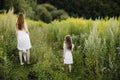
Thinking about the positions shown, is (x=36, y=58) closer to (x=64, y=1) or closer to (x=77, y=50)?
(x=77, y=50)

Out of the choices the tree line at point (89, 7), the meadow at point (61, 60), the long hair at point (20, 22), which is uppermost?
the tree line at point (89, 7)

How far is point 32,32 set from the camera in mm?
13742

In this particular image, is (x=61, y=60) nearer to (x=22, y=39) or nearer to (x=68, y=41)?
(x=68, y=41)

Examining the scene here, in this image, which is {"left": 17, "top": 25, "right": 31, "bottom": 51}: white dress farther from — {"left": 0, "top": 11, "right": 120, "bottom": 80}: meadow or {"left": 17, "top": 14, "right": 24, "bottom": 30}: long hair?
{"left": 0, "top": 11, "right": 120, "bottom": 80}: meadow

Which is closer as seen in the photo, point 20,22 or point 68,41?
point 20,22

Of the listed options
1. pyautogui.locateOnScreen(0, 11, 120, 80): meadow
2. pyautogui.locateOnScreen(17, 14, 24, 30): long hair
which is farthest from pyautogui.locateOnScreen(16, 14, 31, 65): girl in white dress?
pyautogui.locateOnScreen(0, 11, 120, 80): meadow

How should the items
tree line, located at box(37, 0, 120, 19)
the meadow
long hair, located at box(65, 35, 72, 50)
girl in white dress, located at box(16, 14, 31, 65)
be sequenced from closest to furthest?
the meadow → girl in white dress, located at box(16, 14, 31, 65) → long hair, located at box(65, 35, 72, 50) → tree line, located at box(37, 0, 120, 19)

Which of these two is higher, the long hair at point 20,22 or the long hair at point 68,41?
the long hair at point 20,22

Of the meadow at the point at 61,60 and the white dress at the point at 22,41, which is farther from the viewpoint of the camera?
the white dress at the point at 22,41

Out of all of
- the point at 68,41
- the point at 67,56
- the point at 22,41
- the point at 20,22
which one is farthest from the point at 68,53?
the point at 20,22

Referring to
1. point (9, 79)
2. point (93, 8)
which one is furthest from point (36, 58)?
point (93, 8)

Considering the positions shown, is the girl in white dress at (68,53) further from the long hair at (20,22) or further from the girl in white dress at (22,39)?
the long hair at (20,22)

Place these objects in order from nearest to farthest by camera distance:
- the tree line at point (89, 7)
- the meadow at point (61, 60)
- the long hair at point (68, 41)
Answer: the meadow at point (61, 60), the long hair at point (68, 41), the tree line at point (89, 7)

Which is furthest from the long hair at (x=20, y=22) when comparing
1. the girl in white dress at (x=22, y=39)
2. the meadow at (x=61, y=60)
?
the meadow at (x=61, y=60)
